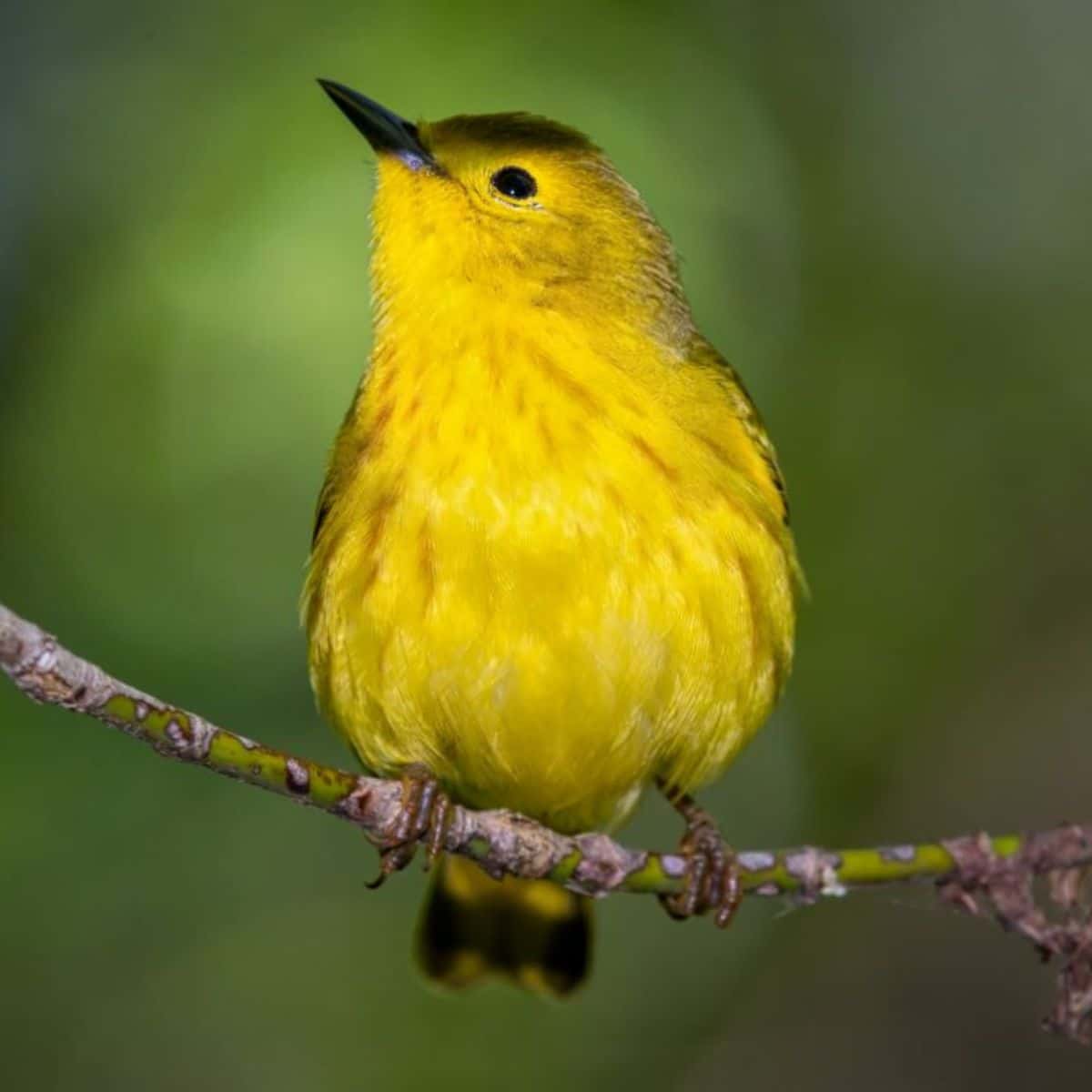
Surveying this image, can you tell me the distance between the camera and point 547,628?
10.9 feet

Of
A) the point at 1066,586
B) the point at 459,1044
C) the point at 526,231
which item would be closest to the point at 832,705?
the point at 1066,586

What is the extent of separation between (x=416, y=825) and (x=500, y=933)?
1.46 m

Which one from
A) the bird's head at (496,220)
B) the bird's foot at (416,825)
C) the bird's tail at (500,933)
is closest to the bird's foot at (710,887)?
the bird's foot at (416,825)

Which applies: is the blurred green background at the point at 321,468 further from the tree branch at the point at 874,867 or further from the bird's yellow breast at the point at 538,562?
the tree branch at the point at 874,867

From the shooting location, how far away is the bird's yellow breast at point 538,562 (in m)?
3.29

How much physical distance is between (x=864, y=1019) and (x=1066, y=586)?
62.4 inches

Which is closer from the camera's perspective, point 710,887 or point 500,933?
point 710,887

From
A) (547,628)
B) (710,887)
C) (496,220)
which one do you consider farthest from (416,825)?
(496,220)

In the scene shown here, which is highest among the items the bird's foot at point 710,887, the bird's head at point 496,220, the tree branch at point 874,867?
the bird's head at point 496,220

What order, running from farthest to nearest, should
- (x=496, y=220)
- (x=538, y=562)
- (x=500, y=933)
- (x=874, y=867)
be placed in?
(x=500, y=933), (x=496, y=220), (x=538, y=562), (x=874, y=867)

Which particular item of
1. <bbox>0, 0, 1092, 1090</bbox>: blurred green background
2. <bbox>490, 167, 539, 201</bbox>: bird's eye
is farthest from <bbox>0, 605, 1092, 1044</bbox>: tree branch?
<bbox>0, 0, 1092, 1090</bbox>: blurred green background

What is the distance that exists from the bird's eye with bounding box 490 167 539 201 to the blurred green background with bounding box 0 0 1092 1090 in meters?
1.28

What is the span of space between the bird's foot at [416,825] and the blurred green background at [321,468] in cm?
151

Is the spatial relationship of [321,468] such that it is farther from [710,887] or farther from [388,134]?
[710,887]
